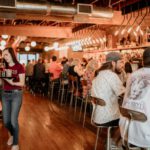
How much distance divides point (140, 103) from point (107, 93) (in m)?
1.24

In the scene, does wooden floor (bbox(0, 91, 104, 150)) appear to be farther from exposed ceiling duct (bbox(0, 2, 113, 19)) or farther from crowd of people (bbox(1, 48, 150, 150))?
exposed ceiling duct (bbox(0, 2, 113, 19))

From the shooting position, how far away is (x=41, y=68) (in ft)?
38.7

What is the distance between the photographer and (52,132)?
574 centimetres

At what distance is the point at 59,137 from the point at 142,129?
3.00 meters

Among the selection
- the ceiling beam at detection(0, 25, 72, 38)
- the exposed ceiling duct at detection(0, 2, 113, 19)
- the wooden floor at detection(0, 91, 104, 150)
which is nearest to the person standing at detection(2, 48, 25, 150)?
the wooden floor at detection(0, 91, 104, 150)

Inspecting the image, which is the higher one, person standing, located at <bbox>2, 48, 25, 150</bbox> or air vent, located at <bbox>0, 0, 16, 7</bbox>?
air vent, located at <bbox>0, 0, 16, 7</bbox>

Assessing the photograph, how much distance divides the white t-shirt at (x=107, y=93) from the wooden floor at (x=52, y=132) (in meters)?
1.06

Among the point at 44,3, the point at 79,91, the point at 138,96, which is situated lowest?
the point at 79,91

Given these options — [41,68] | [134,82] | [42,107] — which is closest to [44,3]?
[42,107]

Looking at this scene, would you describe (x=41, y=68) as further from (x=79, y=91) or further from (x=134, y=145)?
(x=134, y=145)

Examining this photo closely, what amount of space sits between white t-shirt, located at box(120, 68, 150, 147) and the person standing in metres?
2.10

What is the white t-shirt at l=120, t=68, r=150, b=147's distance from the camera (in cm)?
255

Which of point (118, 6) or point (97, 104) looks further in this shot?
point (118, 6)

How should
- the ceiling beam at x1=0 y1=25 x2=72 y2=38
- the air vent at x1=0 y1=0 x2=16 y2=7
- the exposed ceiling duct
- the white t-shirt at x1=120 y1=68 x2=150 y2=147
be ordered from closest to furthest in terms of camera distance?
1. the white t-shirt at x1=120 y1=68 x2=150 y2=147
2. the air vent at x1=0 y1=0 x2=16 y2=7
3. the exposed ceiling duct
4. the ceiling beam at x1=0 y1=25 x2=72 y2=38
